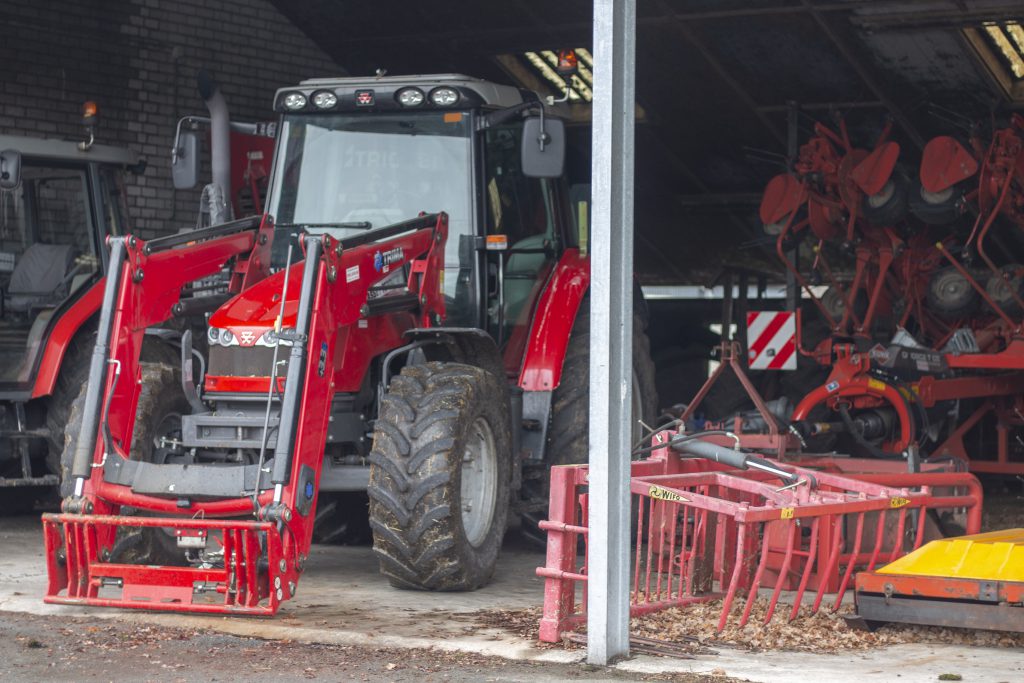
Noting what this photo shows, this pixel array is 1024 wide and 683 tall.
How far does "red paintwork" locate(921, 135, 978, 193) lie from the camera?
33.1 ft

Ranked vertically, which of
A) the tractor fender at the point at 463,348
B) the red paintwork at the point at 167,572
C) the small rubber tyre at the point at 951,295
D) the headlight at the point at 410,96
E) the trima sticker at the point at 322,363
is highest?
the headlight at the point at 410,96

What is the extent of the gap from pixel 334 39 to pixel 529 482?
5432 mm

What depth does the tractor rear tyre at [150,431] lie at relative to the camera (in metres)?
6.88

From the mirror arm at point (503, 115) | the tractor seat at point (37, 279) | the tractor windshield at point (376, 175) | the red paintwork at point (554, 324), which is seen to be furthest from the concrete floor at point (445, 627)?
the mirror arm at point (503, 115)

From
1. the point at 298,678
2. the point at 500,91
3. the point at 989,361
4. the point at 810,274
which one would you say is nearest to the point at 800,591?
the point at 298,678

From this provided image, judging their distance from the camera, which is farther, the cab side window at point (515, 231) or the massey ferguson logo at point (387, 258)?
the cab side window at point (515, 231)

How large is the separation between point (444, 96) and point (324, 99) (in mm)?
615

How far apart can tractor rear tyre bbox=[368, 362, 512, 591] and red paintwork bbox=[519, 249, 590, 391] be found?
2.20 ft

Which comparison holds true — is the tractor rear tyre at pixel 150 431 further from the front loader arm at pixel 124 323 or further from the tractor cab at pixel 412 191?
the tractor cab at pixel 412 191

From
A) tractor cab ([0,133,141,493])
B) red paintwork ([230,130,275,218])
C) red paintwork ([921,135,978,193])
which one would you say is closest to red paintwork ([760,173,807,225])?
red paintwork ([921,135,978,193])

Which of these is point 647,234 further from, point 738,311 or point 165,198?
point 165,198

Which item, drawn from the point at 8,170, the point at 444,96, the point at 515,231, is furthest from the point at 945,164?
the point at 8,170

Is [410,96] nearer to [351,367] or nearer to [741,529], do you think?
[351,367]

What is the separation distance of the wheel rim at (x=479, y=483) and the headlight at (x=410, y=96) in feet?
5.43
